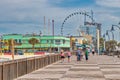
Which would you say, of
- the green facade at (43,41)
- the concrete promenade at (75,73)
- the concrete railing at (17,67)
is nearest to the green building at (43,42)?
the green facade at (43,41)

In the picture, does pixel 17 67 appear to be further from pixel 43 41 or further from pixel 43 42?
pixel 43 41

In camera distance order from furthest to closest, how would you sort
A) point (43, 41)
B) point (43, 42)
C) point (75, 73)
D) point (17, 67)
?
point (43, 41) < point (43, 42) < point (75, 73) < point (17, 67)

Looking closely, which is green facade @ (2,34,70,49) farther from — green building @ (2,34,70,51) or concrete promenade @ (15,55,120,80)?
concrete promenade @ (15,55,120,80)

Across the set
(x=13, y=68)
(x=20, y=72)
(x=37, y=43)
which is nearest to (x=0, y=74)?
(x=13, y=68)

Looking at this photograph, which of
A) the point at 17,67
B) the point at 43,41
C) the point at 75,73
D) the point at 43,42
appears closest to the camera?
the point at 17,67

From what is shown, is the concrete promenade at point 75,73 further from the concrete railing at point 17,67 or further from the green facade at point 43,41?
the green facade at point 43,41

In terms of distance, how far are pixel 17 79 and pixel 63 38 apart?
148942 mm

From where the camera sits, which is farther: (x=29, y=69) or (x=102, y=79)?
(x=29, y=69)

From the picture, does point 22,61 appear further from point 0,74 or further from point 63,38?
point 63,38

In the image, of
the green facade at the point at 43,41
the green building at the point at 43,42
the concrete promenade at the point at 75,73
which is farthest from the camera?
the green facade at the point at 43,41

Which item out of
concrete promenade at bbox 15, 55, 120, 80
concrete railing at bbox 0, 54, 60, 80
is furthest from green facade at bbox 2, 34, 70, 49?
concrete railing at bbox 0, 54, 60, 80

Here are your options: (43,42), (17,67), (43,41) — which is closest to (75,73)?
(17,67)

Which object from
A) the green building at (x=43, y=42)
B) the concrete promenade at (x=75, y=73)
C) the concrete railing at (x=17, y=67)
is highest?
the green building at (x=43, y=42)

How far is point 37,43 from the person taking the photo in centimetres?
16500
